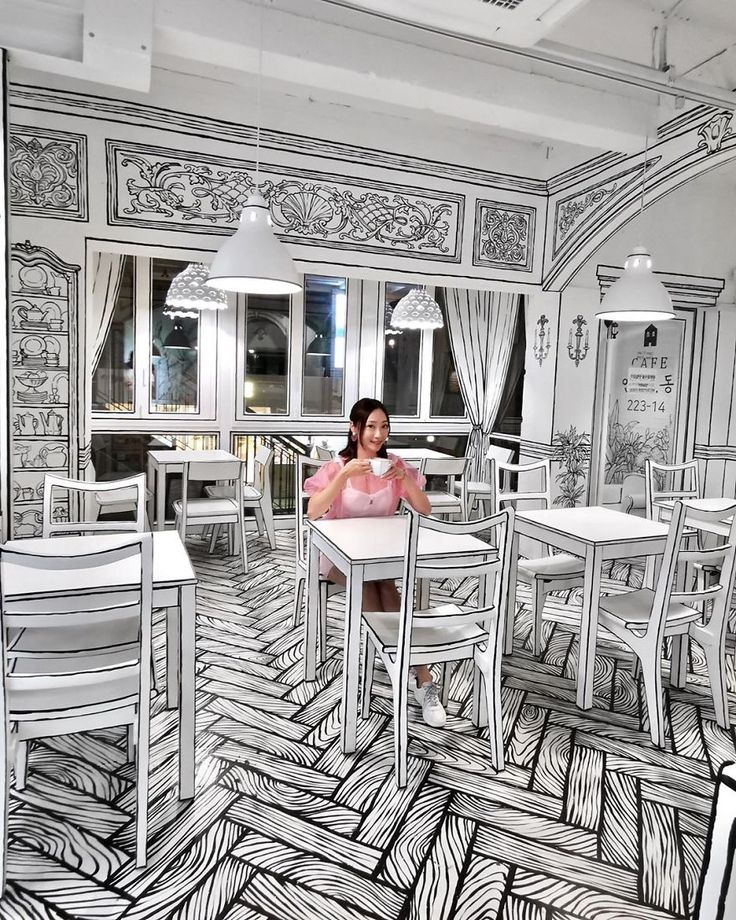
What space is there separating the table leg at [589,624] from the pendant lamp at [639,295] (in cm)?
135

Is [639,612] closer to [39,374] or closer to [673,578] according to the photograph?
[673,578]

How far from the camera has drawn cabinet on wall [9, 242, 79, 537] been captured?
3822mm

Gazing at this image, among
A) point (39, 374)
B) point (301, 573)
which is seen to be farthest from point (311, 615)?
point (39, 374)

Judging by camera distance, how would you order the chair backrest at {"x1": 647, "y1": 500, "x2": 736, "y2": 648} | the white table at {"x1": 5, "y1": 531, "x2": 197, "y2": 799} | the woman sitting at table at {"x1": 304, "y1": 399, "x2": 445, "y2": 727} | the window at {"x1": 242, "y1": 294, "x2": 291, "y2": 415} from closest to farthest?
1. the white table at {"x1": 5, "y1": 531, "x2": 197, "y2": 799}
2. the chair backrest at {"x1": 647, "y1": 500, "x2": 736, "y2": 648}
3. the woman sitting at table at {"x1": 304, "y1": 399, "x2": 445, "y2": 727}
4. the window at {"x1": 242, "y1": 294, "x2": 291, "y2": 415}

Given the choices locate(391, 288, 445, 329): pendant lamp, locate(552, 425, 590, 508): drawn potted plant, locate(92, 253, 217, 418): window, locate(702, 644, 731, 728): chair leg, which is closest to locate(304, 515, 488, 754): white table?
locate(702, 644, 731, 728): chair leg

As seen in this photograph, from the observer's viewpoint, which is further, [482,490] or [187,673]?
[482,490]

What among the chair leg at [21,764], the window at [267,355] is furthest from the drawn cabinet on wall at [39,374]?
the window at [267,355]

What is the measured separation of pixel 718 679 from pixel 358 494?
1817 mm

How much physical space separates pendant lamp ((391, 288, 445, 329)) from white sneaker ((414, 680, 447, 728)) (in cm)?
383

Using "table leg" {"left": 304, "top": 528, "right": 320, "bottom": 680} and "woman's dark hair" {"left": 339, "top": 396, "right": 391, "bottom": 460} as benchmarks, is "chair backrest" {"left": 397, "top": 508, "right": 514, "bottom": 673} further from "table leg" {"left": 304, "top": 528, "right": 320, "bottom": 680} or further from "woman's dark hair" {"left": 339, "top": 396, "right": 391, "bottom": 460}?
"woman's dark hair" {"left": 339, "top": 396, "right": 391, "bottom": 460}

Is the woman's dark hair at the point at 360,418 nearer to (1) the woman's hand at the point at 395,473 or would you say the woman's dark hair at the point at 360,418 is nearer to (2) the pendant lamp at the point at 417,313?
(1) the woman's hand at the point at 395,473

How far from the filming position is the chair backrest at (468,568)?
7.51 ft

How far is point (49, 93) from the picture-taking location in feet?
12.3

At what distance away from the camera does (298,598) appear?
12.4 feet
